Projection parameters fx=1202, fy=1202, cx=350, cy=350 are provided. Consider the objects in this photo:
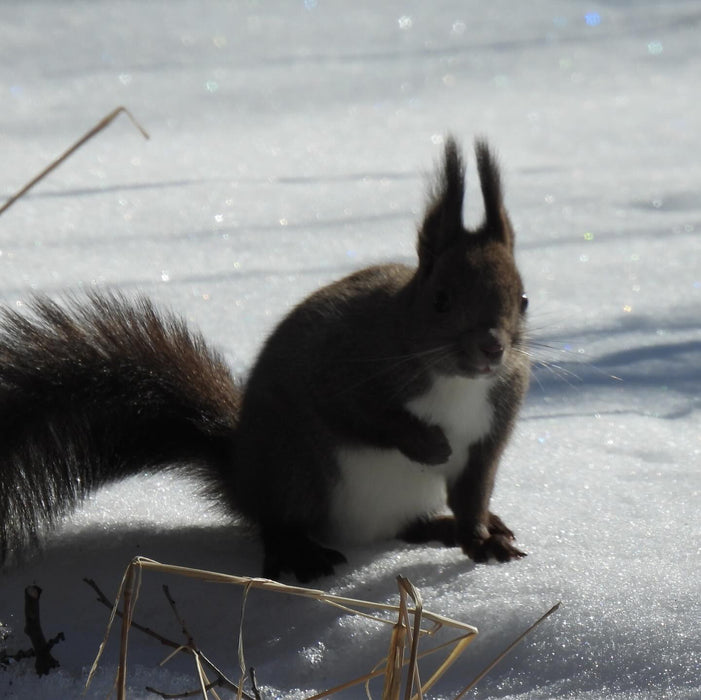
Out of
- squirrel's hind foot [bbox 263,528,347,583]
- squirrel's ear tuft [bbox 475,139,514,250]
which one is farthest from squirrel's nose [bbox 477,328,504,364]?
squirrel's hind foot [bbox 263,528,347,583]

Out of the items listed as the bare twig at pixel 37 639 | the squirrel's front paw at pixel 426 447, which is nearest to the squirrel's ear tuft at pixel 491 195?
the squirrel's front paw at pixel 426 447

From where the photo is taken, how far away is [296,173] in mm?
4422

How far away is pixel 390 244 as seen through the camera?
3721 millimetres

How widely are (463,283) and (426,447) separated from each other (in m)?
0.27

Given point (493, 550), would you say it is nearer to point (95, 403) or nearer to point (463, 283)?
point (463, 283)

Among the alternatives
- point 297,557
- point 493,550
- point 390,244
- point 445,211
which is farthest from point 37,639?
point 390,244

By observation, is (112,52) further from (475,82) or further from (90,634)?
(90,634)

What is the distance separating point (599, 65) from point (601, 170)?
1360 mm

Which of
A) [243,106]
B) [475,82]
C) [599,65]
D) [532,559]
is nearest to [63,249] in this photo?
[243,106]

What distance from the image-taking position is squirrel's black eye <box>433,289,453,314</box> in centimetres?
195

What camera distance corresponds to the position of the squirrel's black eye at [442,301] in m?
1.95

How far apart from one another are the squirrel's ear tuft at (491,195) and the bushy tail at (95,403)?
56 cm

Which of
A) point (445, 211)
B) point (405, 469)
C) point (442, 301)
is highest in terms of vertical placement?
point (445, 211)

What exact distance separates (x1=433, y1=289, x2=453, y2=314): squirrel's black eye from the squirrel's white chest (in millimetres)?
121
